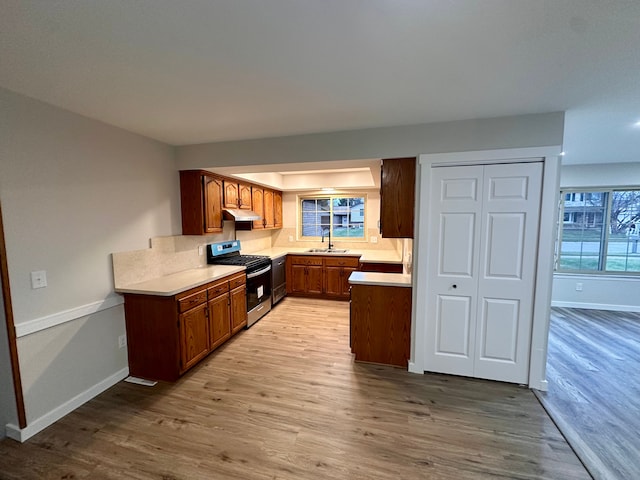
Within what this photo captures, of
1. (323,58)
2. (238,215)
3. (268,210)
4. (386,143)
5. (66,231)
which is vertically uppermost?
(323,58)

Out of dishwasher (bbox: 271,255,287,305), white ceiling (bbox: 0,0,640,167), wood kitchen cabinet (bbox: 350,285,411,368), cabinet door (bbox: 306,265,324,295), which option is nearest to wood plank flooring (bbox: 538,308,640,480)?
wood kitchen cabinet (bbox: 350,285,411,368)

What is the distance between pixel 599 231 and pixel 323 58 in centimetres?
580

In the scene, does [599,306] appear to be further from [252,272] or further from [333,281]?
[252,272]

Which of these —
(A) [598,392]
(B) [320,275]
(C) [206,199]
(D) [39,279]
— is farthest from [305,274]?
(A) [598,392]

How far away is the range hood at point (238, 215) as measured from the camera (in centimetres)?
367

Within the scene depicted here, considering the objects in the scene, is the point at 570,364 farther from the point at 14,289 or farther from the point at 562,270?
the point at 14,289

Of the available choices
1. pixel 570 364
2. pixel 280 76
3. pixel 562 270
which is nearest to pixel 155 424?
pixel 280 76

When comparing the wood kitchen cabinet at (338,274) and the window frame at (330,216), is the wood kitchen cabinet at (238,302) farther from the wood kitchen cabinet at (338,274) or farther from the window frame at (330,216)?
the window frame at (330,216)

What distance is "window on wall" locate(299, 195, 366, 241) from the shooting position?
5547mm

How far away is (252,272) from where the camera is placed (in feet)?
12.4

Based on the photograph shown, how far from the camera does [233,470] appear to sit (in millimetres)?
1654

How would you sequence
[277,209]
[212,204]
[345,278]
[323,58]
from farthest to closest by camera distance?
[277,209] → [345,278] → [212,204] → [323,58]

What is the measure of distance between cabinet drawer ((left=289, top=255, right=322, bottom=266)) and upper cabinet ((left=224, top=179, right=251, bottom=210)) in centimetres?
135

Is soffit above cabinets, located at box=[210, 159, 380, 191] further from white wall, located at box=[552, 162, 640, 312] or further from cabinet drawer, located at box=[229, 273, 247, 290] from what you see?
white wall, located at box=[552, 162, 640, 312]
